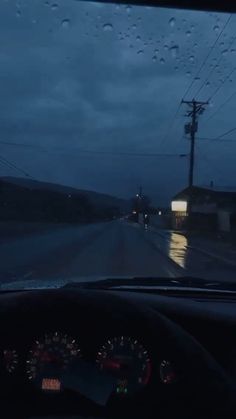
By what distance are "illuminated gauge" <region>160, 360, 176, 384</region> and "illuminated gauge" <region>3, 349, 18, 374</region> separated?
2.43ft

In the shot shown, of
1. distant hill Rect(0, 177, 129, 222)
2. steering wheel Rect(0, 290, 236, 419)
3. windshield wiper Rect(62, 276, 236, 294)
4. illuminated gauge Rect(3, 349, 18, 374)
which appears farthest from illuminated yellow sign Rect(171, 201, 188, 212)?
steering wheel Rect(0, 290, 236, 419)

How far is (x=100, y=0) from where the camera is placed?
4.94 metres

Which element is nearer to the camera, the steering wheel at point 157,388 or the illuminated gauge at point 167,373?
the steering wheel at point 157,388

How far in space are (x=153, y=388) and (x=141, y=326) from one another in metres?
0.36

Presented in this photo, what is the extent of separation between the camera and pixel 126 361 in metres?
3.65

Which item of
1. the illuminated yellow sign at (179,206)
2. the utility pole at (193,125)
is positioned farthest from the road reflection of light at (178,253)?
the illuminated yellow sign at (179,206)

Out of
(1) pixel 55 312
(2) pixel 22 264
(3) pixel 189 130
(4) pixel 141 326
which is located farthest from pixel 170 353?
(3) pixel 189 130

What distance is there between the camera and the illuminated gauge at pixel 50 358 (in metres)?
3.57

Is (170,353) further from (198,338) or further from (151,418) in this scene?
(198,338)

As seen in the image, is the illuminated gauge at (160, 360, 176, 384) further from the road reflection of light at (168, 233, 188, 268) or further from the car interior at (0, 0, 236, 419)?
the road reflection of light at (168, 233, 188, 268)

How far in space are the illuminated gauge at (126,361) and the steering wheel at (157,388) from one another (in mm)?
48

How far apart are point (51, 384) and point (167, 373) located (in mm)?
564

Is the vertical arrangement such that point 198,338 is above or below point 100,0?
below

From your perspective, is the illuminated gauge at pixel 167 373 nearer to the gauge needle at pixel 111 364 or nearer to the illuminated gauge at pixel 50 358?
the gauge needle at pixel 111 364
